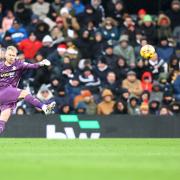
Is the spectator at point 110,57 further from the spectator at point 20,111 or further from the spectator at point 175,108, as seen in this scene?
the spectator at point 20,111

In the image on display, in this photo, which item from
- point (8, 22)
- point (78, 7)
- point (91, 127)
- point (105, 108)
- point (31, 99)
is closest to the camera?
point (31, 99)

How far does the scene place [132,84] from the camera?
2256cm

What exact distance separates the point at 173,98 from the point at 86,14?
162 inches

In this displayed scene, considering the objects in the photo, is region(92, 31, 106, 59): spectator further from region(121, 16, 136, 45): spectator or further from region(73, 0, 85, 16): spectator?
region(73, 0, 85, 16): spectator

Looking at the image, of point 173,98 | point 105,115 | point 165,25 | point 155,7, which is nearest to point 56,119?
point 105,115

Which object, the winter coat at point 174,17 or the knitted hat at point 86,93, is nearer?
the knitted hat at point 86,93

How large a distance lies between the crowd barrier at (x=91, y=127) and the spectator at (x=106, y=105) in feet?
2.51

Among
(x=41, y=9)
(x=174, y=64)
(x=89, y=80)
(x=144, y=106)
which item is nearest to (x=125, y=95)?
(x=144, y=106)

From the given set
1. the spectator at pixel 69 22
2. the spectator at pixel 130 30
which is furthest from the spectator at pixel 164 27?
the spectator at pixel 69 22

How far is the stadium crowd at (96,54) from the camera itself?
2202 cm

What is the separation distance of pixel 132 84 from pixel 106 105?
3.89ft

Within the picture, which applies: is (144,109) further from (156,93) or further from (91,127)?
(91,127)
